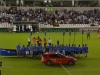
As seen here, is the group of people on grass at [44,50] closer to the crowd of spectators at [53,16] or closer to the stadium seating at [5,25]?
the stadium seating at [5,25]

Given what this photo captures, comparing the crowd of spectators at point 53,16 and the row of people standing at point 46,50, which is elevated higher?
the crowd of spectators at point 53,16

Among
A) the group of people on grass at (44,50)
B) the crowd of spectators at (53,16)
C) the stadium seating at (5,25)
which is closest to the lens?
the group of people on grass at (44,50)

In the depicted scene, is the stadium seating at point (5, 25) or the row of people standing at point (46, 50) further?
the stadium seating at point (5, 25)

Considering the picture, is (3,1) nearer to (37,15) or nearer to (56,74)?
(37,15)

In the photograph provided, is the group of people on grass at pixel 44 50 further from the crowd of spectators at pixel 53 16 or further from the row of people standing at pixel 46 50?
the crowd of spectators at pixel 53 16

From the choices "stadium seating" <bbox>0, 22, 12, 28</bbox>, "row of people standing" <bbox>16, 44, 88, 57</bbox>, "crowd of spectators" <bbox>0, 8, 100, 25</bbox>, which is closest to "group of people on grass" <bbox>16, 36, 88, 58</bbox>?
"row of people standing" <bbox>16, 44, 88, 57</bbox>

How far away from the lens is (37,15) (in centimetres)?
7369

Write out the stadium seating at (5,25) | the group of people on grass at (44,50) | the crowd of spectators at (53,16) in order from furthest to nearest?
the crowd of spectators at (53,16), the stadium seating at (5,25), the group of people on grass at (44,50)

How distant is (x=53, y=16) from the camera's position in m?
74.2

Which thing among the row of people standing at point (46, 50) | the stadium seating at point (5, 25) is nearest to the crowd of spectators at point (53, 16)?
the stadium seating at point (5, 25)

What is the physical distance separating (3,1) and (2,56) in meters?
52.4

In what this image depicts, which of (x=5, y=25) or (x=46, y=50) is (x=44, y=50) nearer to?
(x=46, y=50)

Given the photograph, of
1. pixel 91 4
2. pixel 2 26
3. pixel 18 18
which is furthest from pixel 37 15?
pixel 91 4

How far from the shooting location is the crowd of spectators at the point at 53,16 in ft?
234
